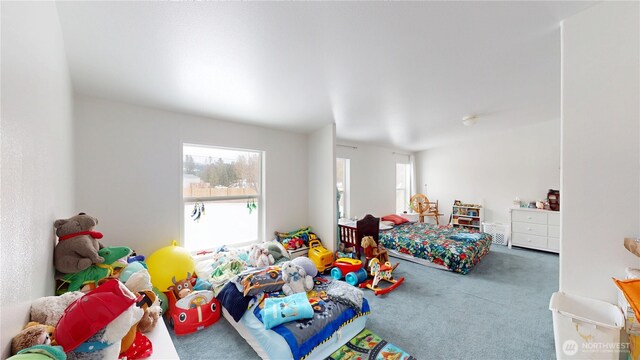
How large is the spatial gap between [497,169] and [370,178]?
9.09 ft

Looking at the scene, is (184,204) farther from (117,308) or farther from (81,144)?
(117,308)

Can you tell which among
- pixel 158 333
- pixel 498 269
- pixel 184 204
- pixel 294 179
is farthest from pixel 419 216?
pixel 158 333

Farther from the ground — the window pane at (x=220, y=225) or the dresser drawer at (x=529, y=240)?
the window pane at (x=220, y=225)

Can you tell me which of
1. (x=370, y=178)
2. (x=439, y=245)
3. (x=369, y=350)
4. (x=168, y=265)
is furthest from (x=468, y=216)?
(x=168, y=265)

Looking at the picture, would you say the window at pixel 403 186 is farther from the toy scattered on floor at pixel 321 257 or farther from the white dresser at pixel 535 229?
the toy scattered on floor at pixel 321 257

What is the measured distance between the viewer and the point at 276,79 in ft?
6.45

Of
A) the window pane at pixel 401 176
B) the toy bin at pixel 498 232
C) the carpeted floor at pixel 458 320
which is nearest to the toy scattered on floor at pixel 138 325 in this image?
the carpeted floor at pixel 458 320

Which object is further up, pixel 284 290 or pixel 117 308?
pixel 117 308

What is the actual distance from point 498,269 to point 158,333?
13.9ft

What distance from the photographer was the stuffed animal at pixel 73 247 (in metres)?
1.15

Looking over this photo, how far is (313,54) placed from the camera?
164 cm

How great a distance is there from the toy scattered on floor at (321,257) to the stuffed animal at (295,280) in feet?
2.88

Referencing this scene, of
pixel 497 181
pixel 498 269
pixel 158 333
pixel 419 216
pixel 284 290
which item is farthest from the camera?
pixel 419 216

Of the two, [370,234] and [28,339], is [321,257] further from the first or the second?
[28,339]
